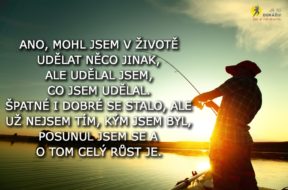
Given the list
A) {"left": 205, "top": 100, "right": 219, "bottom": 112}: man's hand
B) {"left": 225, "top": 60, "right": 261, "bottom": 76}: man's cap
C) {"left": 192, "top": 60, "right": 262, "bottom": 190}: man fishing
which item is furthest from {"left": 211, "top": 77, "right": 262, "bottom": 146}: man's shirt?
{"left": 205, "top": 100, "right": 219, "bottom": 112}: man's hand

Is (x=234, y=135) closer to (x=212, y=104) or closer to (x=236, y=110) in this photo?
(x=236, y=110)

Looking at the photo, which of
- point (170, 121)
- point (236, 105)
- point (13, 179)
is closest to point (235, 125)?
point (236, 105)

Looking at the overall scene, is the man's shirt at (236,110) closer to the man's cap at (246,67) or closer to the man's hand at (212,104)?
the man's cap at (246,67)

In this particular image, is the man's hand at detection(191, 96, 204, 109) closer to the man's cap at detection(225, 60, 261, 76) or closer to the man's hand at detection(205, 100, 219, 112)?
the man's hand at detection(205, 100, 219, 112)

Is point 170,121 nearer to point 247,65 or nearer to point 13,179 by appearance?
point 247,65

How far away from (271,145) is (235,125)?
111 m

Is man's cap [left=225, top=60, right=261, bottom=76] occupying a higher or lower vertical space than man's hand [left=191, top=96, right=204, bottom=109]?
higher

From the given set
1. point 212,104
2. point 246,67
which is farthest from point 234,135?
point 246,67

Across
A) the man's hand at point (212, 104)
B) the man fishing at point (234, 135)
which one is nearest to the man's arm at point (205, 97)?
the man fishing at point (234, 135)

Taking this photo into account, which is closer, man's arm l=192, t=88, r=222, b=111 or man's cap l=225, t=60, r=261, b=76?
man's arm l=192, t=88, r=222, b=111

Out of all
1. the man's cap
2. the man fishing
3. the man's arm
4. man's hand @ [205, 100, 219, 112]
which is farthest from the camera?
man's hand @ [205, 100, 219, 112]

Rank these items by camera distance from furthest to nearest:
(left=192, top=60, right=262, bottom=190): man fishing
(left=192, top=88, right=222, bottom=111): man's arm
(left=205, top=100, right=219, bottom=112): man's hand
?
1. (left=205, top=100, right=219, bottom=112): man's hand
2. (left=192, top=88, right=222, bottom=111): man's arm
3. (left=192, top=60, right=262, bottom=190): man fishing

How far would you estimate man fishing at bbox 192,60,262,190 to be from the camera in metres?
4.58

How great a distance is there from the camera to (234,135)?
179 inches
